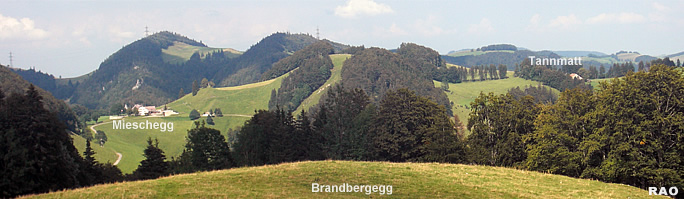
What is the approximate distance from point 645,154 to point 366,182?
28.8 metres

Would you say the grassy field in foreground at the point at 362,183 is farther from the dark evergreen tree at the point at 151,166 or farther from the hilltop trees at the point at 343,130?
the hilltop trees at the point at 343,130

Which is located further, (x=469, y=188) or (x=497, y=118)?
(x=497, y=118)

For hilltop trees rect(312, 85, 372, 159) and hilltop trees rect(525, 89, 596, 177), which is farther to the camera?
hilltop trees rect(312, 85, 372, 159)

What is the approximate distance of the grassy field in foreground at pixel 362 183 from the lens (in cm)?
2689

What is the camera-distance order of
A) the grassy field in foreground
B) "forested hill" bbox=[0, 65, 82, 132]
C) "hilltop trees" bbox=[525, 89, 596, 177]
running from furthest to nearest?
"forested hill" bbox=[0, 65, 82, 132] < "hilltop trees" bbox=[525, 89, 596, 177] < the grassy field in foreground

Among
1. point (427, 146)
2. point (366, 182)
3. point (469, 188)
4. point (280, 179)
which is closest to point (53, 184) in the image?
point (280, 179)

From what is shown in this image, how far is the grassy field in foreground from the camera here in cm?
2689

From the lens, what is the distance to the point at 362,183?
31.1m

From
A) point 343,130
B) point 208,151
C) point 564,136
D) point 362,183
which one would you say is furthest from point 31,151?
point 564,136

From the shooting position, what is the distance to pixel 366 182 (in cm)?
3141

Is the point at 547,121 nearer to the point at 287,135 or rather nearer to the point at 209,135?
the point at 287,135

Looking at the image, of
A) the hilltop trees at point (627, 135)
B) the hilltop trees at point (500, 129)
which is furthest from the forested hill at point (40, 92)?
the hilltop trees at point (627, 135)

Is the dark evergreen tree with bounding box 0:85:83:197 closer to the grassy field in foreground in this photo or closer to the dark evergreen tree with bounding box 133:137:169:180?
the dark evergreen tree with bounding box 133:137:169:180

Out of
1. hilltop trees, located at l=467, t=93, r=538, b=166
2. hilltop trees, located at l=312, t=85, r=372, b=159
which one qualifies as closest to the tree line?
hilltop trees, located at l=467, t=93, r=538, b=166
